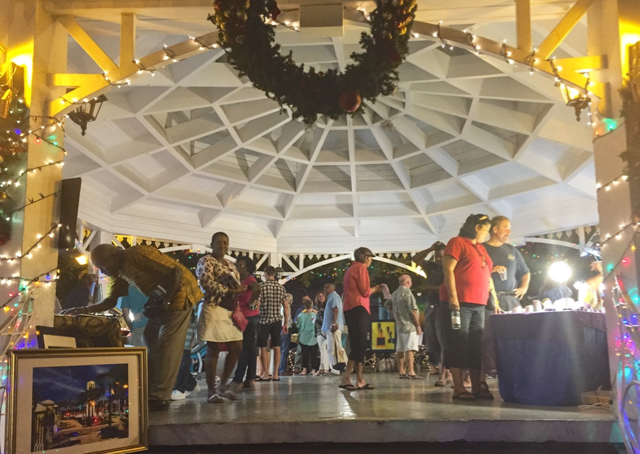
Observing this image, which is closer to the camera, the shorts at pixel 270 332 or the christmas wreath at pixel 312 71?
the christmas wreath at pixel 312 71

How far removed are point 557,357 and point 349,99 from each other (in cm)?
266

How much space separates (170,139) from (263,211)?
12.4ft

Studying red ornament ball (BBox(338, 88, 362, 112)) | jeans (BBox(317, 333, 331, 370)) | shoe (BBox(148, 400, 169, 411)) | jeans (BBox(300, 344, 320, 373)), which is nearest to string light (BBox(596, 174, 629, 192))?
red ornament ball (BBox(338, 88, 362, 112))

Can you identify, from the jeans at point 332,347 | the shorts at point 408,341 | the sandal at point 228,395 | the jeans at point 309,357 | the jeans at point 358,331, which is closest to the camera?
the sandal at point 228,395

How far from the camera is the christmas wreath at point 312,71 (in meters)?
4.36

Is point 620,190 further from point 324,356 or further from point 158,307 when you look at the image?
Answer: point 324,356

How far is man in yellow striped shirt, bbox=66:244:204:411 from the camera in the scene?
4793 mm

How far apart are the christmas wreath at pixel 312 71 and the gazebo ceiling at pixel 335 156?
128 cm

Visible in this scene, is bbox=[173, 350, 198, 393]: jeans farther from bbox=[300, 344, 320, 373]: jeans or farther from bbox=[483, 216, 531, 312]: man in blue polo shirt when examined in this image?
bbox=[300, 344, 320, 373]: jeans

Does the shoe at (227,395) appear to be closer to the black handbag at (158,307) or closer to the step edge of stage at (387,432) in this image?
the black handbag at (158,307)

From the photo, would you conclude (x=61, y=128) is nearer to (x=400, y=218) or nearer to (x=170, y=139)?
(x=170, y=139)

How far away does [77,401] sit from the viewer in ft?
12.4

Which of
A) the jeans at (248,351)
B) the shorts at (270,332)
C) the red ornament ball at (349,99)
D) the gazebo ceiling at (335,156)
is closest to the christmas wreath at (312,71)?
the red ornament ball at (349,99)

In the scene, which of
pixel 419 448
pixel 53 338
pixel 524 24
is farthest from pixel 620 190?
pixel 53 338
